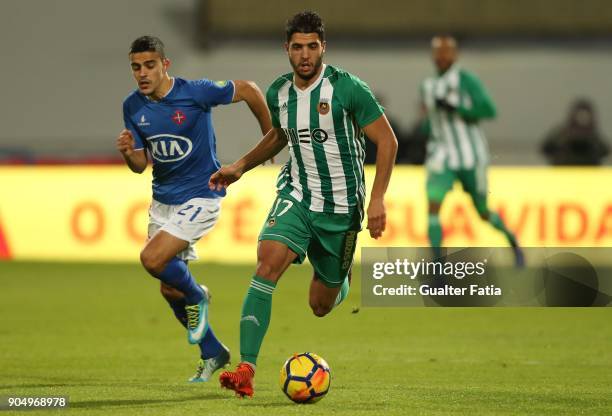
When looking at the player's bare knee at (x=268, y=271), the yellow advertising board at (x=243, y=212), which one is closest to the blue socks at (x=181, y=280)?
Answer: the player's bare knee at (x=268, y=271)

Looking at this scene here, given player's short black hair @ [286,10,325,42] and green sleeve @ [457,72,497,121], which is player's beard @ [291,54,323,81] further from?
green sleeve @ [457,72,497,121]

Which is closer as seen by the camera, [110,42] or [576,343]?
[576,343]

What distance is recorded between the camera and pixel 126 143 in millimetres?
7965

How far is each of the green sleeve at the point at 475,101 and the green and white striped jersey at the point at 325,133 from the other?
19.0 feet

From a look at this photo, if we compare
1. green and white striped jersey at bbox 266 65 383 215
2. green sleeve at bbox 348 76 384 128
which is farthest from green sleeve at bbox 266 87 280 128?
green sleeve at bbox 348 76 384 128

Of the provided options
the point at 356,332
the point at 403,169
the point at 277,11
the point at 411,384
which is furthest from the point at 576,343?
the point at 277,11

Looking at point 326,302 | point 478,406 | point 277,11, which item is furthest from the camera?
point 277,11

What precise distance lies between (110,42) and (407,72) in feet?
18.6

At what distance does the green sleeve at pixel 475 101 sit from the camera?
13336 millimetres

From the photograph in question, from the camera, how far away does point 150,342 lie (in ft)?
32.8

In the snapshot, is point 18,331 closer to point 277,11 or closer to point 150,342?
point 150,342

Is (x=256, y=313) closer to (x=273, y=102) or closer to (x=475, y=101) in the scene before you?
(x=273, y=102)

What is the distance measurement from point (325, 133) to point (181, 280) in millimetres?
1254

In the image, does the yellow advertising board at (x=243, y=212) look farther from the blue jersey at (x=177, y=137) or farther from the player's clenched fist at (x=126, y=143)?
the player's clenched fist at (x=126, y=143)
